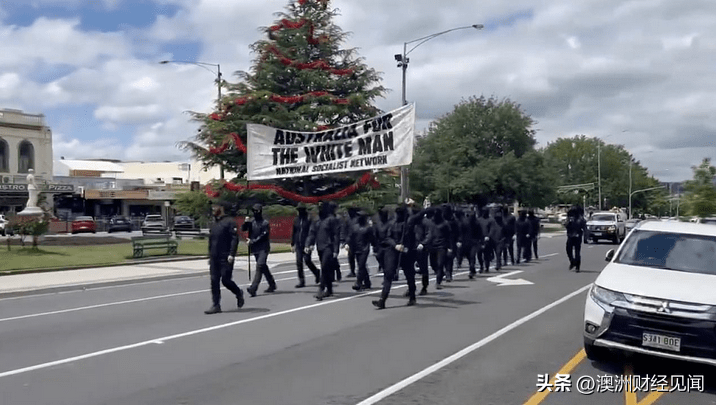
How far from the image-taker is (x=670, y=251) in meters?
8.80

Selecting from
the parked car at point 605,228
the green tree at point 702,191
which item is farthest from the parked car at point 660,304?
the parked car at point 605,228

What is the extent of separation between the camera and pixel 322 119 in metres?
37.0

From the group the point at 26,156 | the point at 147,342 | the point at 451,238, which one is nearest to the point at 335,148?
the point at 451,238

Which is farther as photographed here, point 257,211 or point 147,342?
point 257,211

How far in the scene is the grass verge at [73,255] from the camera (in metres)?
21.2

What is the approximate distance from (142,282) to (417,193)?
3757 centimetres

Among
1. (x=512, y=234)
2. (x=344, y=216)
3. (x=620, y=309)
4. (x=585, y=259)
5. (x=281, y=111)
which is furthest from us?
(x=281, y=111)

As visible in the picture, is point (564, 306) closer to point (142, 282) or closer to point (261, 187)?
point (142, 282)

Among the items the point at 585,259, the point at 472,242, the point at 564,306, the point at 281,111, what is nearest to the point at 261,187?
the point at 281,111

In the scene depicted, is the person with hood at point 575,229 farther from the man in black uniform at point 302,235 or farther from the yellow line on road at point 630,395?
the yellow line on road at point 630,395

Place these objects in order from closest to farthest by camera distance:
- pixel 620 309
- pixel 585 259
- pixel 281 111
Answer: pixel 620 309, pixel 585 259, pixel 281 111

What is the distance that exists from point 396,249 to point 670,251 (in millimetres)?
4838

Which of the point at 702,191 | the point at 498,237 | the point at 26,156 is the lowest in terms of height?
the point at 498,237

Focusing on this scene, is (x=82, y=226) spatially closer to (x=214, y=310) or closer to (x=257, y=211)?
(x=257, y=211)
